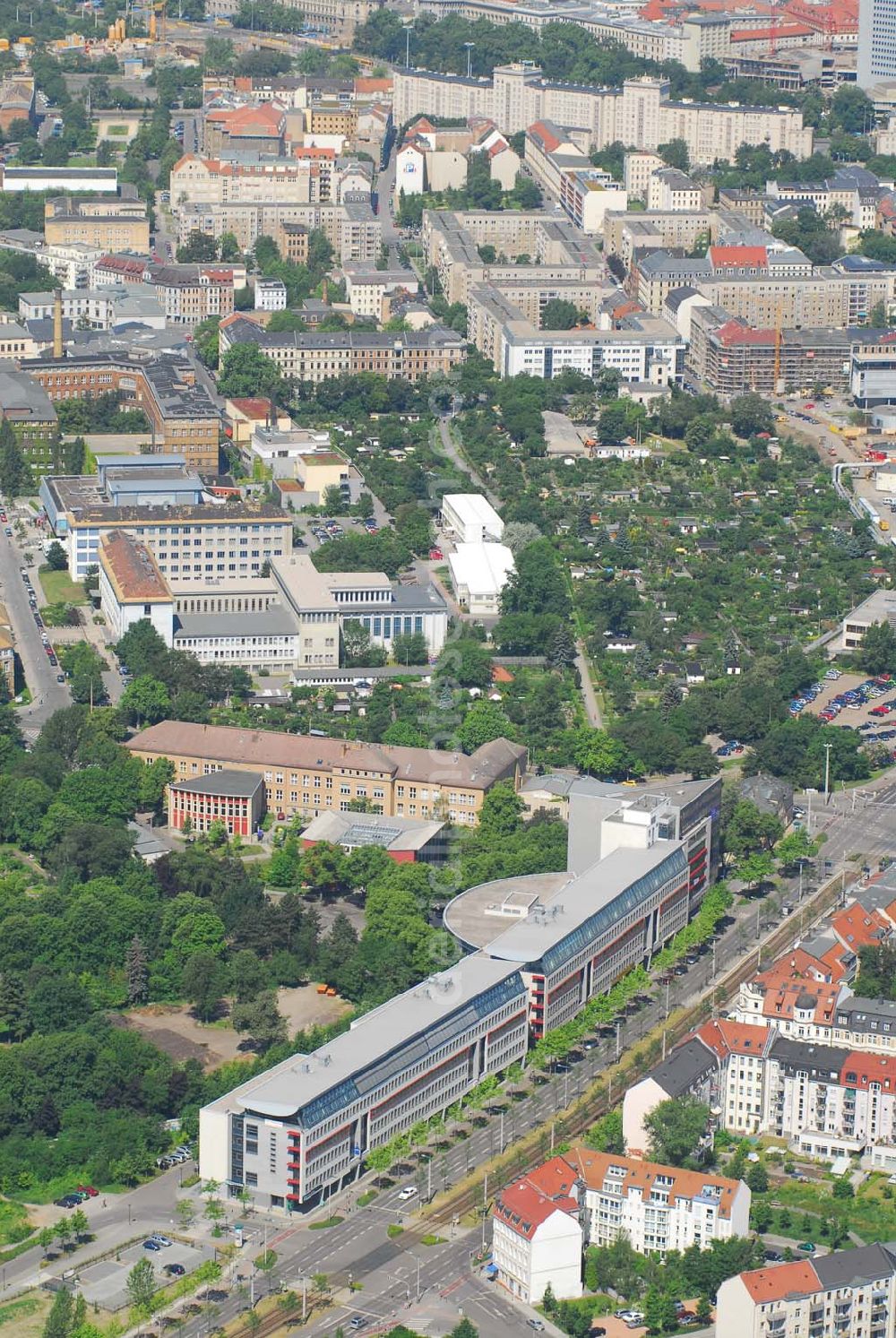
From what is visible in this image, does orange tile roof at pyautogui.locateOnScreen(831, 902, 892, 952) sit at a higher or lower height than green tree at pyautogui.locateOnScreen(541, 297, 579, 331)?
lower

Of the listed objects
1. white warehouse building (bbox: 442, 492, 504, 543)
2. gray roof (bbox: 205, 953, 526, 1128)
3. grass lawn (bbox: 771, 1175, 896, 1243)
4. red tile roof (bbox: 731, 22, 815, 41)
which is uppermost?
red tile roof (bbox: 731, 22, 815, 41)

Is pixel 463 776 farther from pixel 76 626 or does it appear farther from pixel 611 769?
pixel 76 626

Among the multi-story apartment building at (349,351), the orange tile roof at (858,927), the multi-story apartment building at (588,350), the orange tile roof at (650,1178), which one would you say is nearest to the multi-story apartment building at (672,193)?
the multi-story apartment building at (588,350)

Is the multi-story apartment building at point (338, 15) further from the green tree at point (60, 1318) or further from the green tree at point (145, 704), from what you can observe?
the green tree at point (60, 1318)

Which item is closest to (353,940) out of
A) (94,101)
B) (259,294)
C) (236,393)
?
(236,393)

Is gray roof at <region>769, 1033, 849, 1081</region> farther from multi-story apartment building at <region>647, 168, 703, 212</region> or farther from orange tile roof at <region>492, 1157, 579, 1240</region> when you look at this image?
multi-story apartment building at <region>647, 168, 703, 212</region>

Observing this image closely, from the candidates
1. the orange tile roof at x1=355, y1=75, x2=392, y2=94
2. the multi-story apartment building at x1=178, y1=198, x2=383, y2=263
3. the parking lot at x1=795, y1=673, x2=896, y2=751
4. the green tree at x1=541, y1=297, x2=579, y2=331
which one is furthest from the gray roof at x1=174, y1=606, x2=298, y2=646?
the orange tile roof at x1=355, y1=75, x2=392, y2=94
